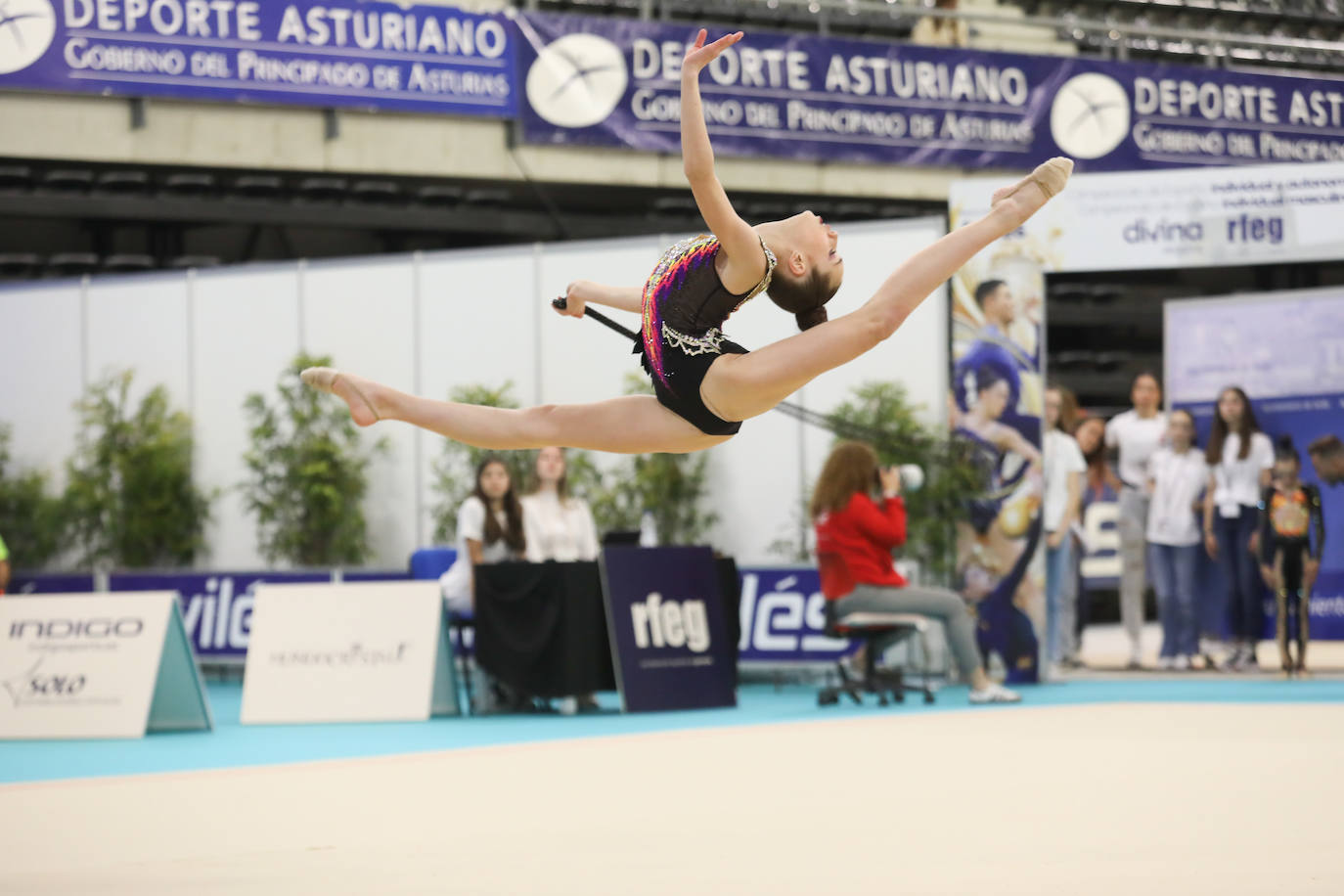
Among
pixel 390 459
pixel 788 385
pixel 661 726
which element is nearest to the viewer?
pixel 788 385

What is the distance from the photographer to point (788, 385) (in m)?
3.85

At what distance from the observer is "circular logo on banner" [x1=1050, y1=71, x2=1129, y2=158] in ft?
44.1

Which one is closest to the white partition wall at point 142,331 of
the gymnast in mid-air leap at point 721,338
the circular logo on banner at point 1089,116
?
the circular logo on banner at point 1089,116

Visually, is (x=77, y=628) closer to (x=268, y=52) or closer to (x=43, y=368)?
(x=43, y=368)

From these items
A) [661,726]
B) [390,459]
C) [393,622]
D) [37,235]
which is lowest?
[661,726]

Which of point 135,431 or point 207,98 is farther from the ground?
point 207,98

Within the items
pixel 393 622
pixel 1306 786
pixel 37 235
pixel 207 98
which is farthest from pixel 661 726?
pixel 37 235

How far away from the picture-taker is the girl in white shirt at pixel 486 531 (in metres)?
8.33

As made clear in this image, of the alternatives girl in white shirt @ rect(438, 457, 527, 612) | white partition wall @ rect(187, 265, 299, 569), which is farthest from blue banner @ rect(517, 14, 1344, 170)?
girl in white shirt @ rect(438, 457, 527, 612)

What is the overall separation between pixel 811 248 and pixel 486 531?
15.4 ft

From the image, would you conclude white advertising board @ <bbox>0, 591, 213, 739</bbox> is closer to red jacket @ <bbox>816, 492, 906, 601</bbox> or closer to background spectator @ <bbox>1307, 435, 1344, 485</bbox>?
red jacket @ <bbox>816, 492, 906, 601</bbox>

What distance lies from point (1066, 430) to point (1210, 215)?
62.3 inches

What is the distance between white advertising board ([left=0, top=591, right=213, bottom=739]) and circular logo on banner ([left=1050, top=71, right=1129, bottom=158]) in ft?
30.8

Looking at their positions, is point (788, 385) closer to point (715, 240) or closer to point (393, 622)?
point (715, 240)
